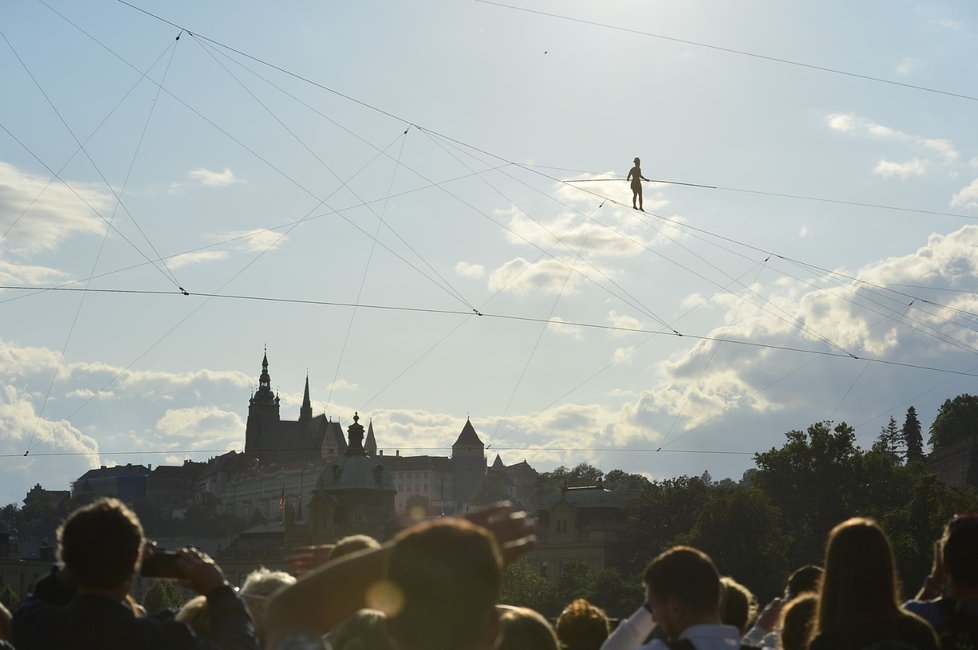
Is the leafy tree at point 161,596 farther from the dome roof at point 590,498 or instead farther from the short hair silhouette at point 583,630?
the short hair silhouette at point 583,630

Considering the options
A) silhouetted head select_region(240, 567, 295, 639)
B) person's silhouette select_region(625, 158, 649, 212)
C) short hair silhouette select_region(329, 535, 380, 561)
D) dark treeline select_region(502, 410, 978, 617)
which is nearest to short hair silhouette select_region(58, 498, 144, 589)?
silhouetted head select_region(240, 567, 295, 639)

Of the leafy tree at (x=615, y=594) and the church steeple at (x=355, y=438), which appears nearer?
the leafy tree at (x=615, y=594)

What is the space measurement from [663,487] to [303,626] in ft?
445

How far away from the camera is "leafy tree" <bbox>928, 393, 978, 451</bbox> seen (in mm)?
157750

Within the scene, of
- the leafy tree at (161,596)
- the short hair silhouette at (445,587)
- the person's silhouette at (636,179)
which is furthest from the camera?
the leafy tree at (161,596)

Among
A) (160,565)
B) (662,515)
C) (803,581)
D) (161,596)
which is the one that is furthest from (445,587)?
(662,515)

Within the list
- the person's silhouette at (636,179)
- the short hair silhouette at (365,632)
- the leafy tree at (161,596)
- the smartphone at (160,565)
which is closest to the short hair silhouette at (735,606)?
the short hair silhouette at (365,632)

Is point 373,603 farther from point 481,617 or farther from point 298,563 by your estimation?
point 298,563

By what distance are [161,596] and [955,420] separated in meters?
95.4

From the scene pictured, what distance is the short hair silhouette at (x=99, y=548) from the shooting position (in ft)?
22.1

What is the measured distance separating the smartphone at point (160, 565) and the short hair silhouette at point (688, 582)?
2343 millimetres

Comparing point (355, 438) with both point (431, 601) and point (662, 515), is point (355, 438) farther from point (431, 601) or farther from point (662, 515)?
point (431, 601)

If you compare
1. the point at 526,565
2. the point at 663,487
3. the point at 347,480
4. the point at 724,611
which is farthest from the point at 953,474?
the point at 724,611

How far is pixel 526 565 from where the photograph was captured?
138 m
